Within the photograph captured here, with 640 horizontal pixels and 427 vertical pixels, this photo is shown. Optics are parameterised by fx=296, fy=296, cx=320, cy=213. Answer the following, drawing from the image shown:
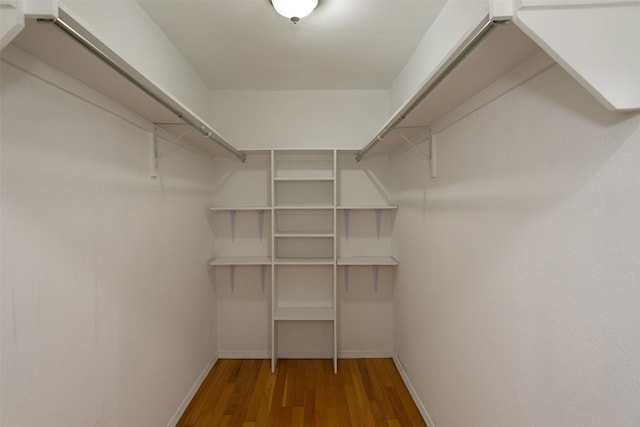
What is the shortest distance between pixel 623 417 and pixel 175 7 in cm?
257

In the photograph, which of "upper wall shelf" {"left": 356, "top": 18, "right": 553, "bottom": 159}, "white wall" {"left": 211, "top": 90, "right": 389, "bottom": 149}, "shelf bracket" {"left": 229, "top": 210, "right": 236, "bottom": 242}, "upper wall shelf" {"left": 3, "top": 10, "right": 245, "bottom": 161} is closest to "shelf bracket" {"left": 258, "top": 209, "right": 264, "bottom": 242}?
"shelf bracket" {"left": 229, "top": 210, "right": 236, "bottom": 242}

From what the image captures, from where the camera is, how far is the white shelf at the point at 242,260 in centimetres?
276

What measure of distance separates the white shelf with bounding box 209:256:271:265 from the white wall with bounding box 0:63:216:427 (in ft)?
2.18

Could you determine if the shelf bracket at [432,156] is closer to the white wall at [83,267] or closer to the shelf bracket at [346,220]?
the shelf bracket at [346,220]

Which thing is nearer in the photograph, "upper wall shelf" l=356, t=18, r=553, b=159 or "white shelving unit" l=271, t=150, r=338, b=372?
"upper wall shelf" l=356, t=18, r=553, b=159

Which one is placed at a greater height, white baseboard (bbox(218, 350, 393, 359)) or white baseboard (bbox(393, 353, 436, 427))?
white baseboard (bbox(393, 353, 436, 427))

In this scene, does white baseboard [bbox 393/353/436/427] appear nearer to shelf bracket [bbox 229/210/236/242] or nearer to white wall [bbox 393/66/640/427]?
white wall [bbox 393/66/640/427]

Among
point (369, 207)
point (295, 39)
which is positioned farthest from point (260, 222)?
point (295, 39)

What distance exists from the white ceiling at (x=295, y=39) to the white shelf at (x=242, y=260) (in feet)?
5.53

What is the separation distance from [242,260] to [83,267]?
5.35 feet

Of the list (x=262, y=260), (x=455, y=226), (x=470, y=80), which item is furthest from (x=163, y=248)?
(x=470, y=80)

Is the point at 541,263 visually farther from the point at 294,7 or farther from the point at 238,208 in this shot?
the point at 238,208

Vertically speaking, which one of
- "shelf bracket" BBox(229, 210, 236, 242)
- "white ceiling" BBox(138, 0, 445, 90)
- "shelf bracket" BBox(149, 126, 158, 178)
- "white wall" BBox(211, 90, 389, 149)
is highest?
"white ceiling" BBox(138, 0, 445, 90)

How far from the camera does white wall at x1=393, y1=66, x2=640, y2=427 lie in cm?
78
